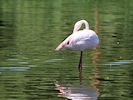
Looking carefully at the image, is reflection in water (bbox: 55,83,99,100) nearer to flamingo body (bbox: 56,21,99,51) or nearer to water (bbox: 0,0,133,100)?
water (bbox: 0,0,133,100)

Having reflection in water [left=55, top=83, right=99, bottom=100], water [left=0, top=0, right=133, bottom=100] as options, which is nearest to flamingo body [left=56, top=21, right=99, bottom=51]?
water [left=0, top=0, right=133, bottom=100]

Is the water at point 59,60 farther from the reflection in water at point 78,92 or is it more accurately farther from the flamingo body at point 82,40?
the flamingo body at point 82,40

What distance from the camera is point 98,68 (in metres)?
12.4

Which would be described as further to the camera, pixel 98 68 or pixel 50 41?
pixel 50 41

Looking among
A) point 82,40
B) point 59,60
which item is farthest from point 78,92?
point 59,60


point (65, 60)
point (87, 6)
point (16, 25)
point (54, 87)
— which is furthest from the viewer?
point (87, 6)

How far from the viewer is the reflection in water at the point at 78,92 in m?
9.89

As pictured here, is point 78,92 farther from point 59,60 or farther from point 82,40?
point 59,60

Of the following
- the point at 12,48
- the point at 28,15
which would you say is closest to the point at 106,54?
the point at 12,48

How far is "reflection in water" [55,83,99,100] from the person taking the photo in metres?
9.89

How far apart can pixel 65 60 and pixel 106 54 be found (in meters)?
1.16

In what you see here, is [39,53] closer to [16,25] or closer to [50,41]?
[50,41]

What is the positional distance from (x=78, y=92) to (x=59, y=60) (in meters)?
Answer: 3.09

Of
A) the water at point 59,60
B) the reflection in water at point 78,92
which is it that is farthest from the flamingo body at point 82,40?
the reflection in water at point 78,92
